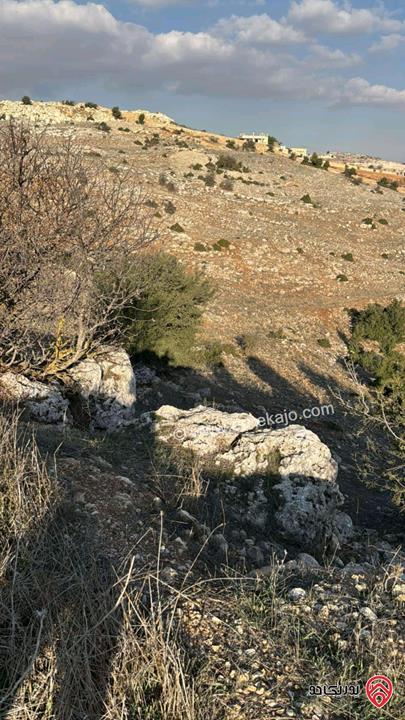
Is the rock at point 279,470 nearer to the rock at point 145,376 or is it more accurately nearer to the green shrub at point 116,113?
the rock at point 145,376

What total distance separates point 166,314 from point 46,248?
5681mm

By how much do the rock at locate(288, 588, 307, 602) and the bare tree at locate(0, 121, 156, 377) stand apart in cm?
524

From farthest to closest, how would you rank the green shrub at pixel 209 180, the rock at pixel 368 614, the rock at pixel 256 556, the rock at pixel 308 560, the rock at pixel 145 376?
the green shrub at pixel 209 180
the rock at pixel 145 376
the rock at pixel 256 556
the rock at pixel 308 560
the rock at pixel 368 614

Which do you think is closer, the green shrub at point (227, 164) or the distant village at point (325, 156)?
the green shrub at point (227, 164)

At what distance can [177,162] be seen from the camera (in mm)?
35719

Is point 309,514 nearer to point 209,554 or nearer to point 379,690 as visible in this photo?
point 209,554

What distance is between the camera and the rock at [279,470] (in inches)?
251

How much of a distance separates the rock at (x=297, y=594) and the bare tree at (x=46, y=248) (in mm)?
5241

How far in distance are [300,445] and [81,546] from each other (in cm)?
410

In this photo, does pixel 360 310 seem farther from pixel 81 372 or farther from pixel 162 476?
pixel 162 476

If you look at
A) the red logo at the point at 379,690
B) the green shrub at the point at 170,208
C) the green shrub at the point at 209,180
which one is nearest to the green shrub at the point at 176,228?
the green shrub at the point at 170,208

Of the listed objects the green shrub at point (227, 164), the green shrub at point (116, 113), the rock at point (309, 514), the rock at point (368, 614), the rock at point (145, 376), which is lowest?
the rock at point (145, 376)

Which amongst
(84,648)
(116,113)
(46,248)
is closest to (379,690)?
(84,648)

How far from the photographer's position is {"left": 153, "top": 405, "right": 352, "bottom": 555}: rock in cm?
637
